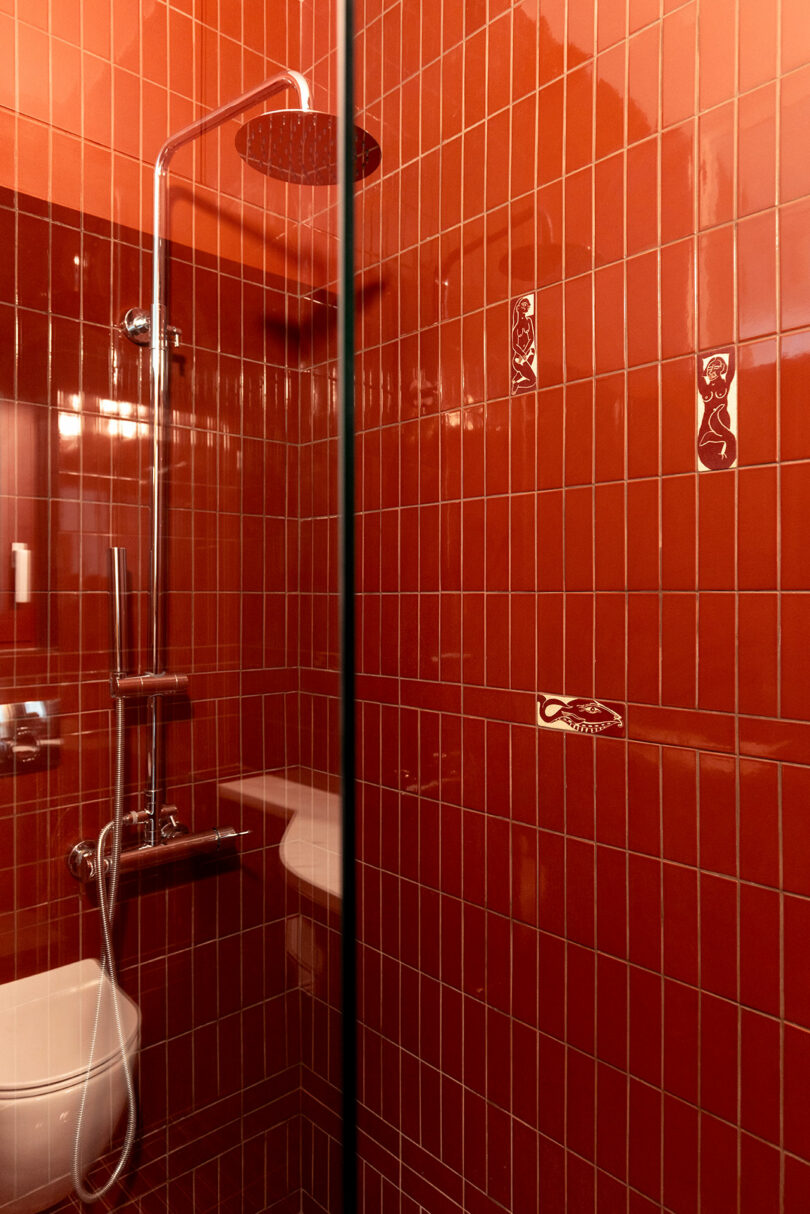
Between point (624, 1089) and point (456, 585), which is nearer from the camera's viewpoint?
point (624, 1089)

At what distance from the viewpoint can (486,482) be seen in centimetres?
124

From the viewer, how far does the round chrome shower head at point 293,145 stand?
0.65 metres

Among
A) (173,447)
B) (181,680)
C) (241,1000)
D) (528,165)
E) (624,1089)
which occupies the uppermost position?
(528,165)

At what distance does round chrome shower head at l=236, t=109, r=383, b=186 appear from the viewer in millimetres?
651

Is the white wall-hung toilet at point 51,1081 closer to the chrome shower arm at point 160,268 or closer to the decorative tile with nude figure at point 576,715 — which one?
the chrome shower arm at point 160,268

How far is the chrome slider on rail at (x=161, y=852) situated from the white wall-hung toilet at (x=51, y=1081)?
0.26 feet

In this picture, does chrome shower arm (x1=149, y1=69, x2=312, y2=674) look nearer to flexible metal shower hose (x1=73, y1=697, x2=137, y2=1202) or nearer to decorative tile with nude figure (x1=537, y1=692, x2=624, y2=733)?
flexible metal shower hose (x1=73, y1=697, x2=137, y2=1202)

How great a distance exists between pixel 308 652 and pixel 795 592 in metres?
0.58

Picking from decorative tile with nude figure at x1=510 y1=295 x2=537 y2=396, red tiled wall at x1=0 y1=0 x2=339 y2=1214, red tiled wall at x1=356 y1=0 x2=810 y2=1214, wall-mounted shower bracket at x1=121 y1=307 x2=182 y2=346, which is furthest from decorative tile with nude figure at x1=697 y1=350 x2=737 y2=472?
wall-mounted shower bracket at x1=121 y1=307 x2=182 y2=346

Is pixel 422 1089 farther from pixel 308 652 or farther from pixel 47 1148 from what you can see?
pixel 308 652

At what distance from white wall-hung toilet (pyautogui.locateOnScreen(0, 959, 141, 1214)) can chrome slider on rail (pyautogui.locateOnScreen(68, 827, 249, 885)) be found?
0.08 metres

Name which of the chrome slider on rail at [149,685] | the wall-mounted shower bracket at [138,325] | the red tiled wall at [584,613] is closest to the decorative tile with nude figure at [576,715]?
the red tiled wall at [584,613]

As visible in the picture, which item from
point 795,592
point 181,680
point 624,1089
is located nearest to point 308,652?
point 181,680

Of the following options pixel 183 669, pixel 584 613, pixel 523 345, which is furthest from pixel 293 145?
pixel 584 613
